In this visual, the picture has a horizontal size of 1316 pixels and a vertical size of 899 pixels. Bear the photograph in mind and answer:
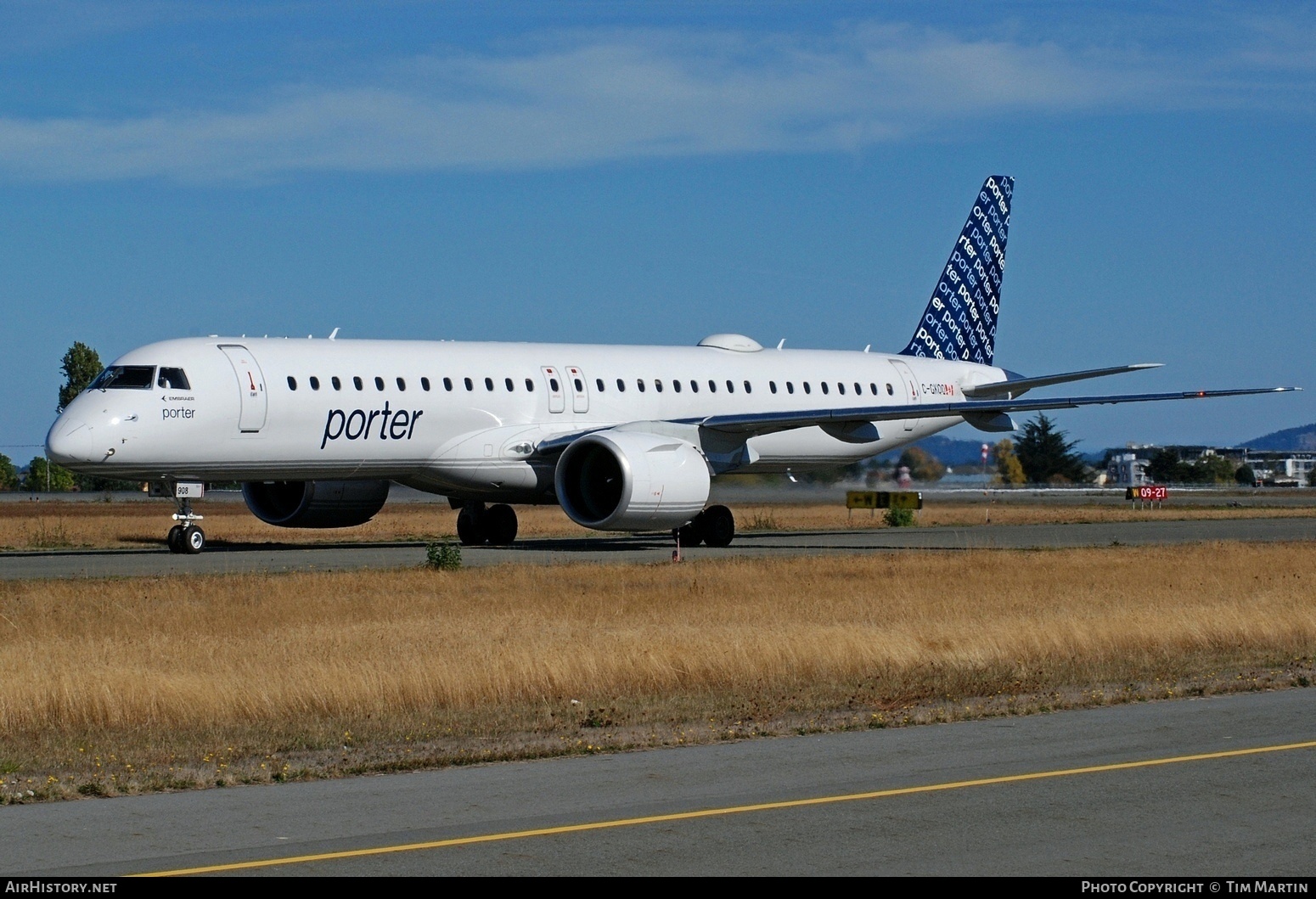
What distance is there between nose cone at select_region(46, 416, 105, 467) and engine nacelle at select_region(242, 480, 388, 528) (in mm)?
5545

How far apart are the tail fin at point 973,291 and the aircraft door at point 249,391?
62.5 ft

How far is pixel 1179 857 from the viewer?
25.0ft

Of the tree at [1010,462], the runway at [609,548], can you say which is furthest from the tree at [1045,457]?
the runway at [609,548]

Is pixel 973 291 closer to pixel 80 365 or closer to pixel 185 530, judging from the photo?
pixel 185 530

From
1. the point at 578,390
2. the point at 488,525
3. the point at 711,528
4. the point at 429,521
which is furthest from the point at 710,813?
the point at 429,521

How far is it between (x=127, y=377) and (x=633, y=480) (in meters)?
8.98

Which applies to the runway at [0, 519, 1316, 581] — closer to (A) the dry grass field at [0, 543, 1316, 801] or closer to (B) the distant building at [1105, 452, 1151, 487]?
(A) the dry grass field at [0, 543, 1316, 801]

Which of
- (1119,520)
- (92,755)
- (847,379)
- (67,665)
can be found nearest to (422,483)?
(847,379)

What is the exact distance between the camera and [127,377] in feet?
94.2

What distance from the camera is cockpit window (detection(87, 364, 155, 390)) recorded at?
2858 centimetres

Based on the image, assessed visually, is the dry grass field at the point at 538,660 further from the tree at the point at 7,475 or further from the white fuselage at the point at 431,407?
the tree at the point at 7,475

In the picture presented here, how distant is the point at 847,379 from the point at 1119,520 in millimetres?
14405

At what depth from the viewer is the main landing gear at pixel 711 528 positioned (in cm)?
3431

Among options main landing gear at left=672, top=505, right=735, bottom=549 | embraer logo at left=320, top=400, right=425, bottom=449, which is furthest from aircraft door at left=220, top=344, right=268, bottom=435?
main landing gear at left=672, top=505, right=735, bottom=549
